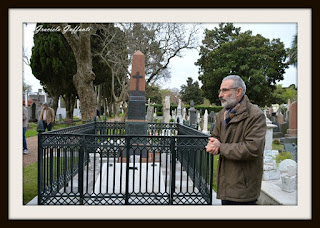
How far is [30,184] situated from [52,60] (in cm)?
1881

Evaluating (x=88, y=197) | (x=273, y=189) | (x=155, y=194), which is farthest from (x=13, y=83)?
(x=273, y=189)

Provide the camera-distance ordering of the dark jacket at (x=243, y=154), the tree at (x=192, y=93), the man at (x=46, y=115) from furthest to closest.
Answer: the tree at (x=192, y=93), the man at (x=46, y=115), the dark jacket at (x=243, y=154)

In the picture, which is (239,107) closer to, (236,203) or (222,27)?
(236,203)

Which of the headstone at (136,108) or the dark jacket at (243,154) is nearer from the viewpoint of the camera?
the dark jacket at (243,154)

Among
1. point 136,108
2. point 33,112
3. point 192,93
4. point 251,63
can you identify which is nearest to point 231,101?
point 136,108

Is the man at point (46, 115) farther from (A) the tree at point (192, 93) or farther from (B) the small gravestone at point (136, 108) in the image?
(A) the tree at point (192, 93)

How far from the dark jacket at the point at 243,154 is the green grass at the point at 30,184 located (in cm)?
364

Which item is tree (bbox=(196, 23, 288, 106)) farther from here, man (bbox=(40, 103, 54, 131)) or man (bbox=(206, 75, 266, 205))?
man (bbox=(206, 75, 266, 205))

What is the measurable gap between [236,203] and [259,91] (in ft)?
90.5

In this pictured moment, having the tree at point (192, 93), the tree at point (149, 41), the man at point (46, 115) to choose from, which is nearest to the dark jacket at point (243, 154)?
the man at point (46, 115)

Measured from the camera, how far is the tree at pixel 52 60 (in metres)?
21.6

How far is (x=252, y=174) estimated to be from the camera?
256 centimetres

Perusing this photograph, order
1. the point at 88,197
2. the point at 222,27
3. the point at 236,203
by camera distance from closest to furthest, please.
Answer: the point at 236,203, the point at 88,197, the point at 222,27

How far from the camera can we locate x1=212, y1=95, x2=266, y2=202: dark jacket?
2.43 m
